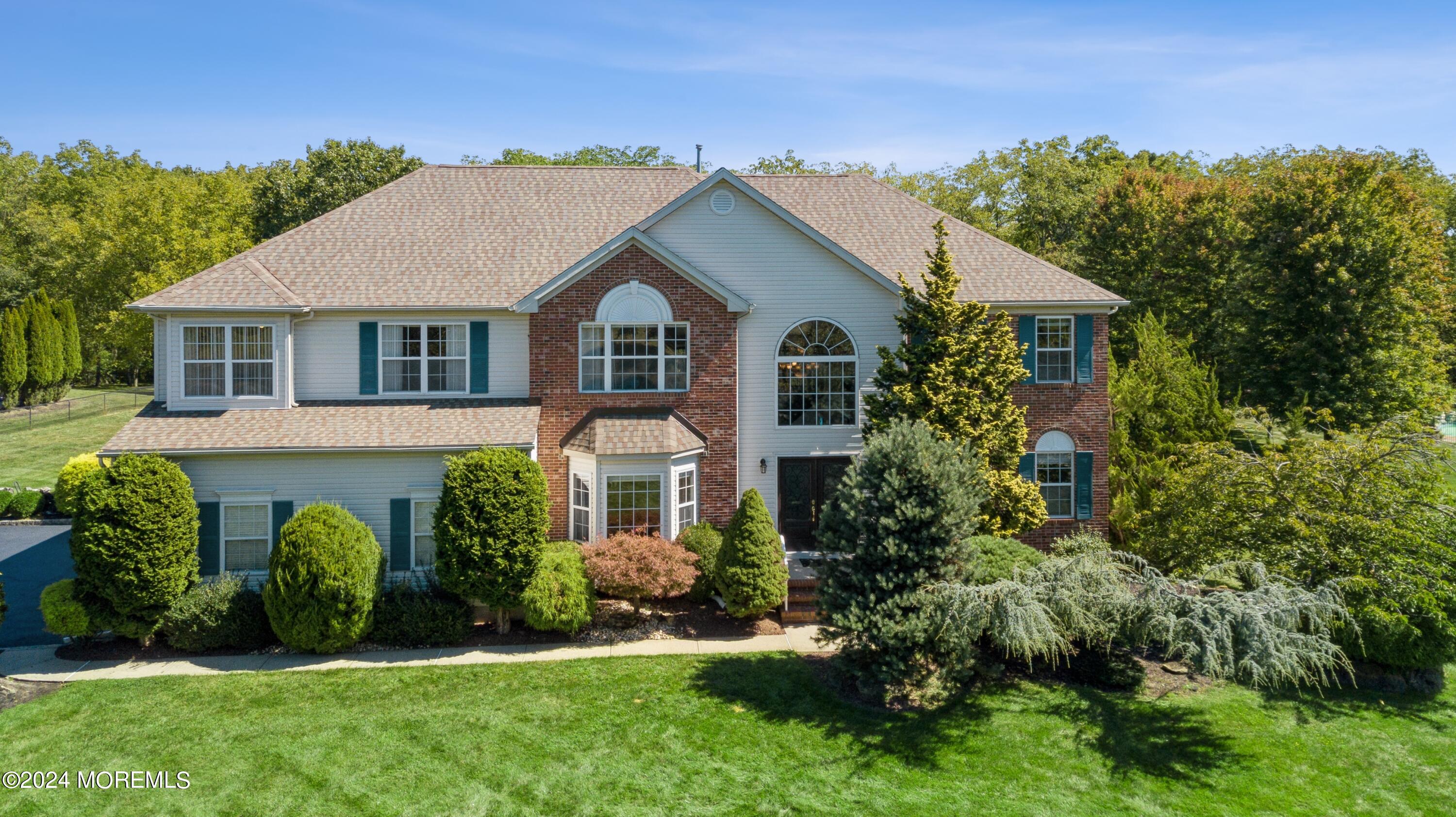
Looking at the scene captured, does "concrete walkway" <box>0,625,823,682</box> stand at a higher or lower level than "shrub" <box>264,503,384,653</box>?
lower

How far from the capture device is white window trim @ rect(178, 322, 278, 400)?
17250mm

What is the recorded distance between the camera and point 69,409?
40.9m

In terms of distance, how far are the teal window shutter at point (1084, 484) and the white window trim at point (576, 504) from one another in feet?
36.7

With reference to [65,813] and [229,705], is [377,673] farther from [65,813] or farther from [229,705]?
[65,813]

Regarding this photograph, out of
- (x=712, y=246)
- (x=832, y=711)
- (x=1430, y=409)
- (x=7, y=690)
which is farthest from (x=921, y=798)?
(x=1430, y=409)

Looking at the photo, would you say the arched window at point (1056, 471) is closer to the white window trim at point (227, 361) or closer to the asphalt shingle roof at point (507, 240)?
the asphalt shingle roof at point (507, 240)

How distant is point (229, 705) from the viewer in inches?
495

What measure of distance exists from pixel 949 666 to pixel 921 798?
2.67m

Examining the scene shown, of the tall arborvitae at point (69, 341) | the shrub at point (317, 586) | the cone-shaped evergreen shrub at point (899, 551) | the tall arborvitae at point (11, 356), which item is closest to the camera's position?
A: the cone-shaped evergreen shrub at point (899, 551)

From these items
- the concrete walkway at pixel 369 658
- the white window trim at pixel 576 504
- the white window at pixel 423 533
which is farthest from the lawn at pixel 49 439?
the white window trim at pixel 576 504

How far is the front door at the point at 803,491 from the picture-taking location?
19094mm

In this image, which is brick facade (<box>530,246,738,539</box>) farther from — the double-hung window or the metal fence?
the metal fence

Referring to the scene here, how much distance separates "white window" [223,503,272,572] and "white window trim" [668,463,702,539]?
8.00 meters

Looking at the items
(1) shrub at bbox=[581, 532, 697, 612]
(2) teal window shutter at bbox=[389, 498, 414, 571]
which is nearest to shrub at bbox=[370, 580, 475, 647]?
(2) teal window shutter at bbox=[389, 498, 414, 571]
